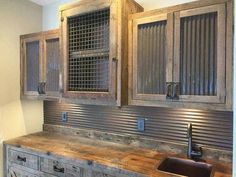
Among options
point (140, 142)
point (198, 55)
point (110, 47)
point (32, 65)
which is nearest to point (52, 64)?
point (32, 65)

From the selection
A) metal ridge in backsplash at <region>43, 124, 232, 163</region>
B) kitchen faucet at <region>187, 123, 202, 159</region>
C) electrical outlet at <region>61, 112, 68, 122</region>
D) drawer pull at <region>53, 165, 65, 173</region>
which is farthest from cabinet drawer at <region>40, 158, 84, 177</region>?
kitchen faucet at <region>187, 123, 202, 159</region>

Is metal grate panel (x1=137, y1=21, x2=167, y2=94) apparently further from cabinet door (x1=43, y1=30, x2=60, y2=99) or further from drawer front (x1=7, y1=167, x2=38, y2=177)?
drawer front (x1=7, y1=167, x2=38, y2=177)

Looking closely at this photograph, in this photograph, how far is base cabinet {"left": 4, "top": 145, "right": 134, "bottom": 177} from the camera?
5.88 ft

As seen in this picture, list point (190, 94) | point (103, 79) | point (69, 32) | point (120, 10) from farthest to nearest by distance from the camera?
point (69, 32) < point (103, 79) < point (120, 10) < point (190, 94)

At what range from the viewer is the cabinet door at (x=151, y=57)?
1.72 m

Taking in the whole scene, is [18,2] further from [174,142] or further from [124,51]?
[174,142]

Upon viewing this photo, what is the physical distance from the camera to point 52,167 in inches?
80.9

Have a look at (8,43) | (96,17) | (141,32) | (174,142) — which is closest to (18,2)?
(8,43)

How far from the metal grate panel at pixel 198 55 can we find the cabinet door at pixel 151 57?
0.10 m

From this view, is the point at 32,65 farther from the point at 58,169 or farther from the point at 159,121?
the point at 159,121

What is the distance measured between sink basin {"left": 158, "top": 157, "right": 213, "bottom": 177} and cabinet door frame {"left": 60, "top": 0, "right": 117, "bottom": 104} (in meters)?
0.72

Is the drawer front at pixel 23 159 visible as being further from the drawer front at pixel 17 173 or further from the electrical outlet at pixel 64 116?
the electrical outlet at pixel 64 116

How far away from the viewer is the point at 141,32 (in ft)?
6.03

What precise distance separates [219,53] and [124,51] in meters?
0.74
